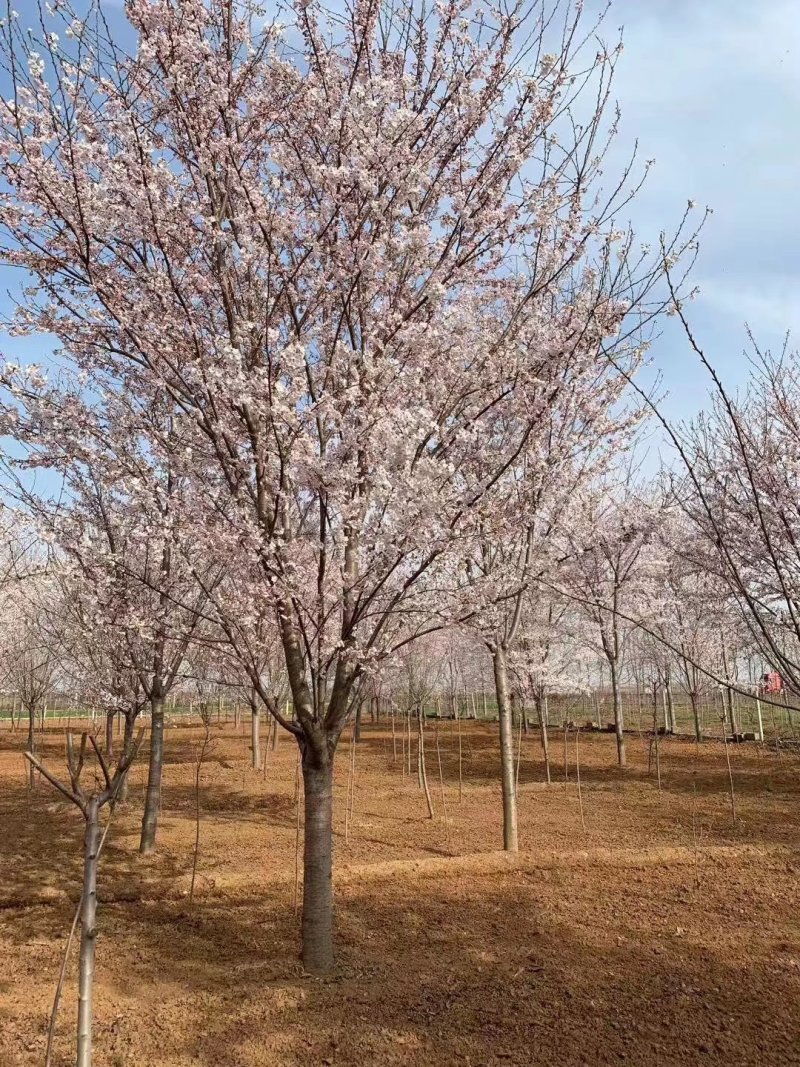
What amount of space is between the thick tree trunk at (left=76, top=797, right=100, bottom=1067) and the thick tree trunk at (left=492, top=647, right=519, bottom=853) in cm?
559

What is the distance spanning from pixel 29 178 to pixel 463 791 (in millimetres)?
12016

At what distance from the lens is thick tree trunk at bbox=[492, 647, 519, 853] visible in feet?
26.8

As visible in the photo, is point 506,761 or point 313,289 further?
point 506,761

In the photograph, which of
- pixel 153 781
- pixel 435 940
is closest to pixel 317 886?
pixel 435 940

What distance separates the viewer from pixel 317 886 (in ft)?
16.2

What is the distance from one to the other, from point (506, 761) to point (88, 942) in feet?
19.4

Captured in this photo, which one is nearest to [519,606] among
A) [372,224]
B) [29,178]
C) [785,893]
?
[785,893]

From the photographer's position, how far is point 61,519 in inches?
214

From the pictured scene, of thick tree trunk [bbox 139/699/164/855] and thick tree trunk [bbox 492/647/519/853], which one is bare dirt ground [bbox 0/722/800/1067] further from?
thick tree trunk [bbox 492/647/519/853]

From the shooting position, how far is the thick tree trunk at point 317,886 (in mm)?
4910

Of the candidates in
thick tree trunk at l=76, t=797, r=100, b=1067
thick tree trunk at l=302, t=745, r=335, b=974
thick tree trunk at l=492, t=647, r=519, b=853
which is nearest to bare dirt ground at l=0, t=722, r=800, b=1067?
thick tree trunk at l=302, t=745, r=335, b=974

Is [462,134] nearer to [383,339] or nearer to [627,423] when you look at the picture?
[383,339]

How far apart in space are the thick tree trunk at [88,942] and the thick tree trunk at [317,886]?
6.41ft

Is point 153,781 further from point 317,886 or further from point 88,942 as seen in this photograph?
point 88,942
